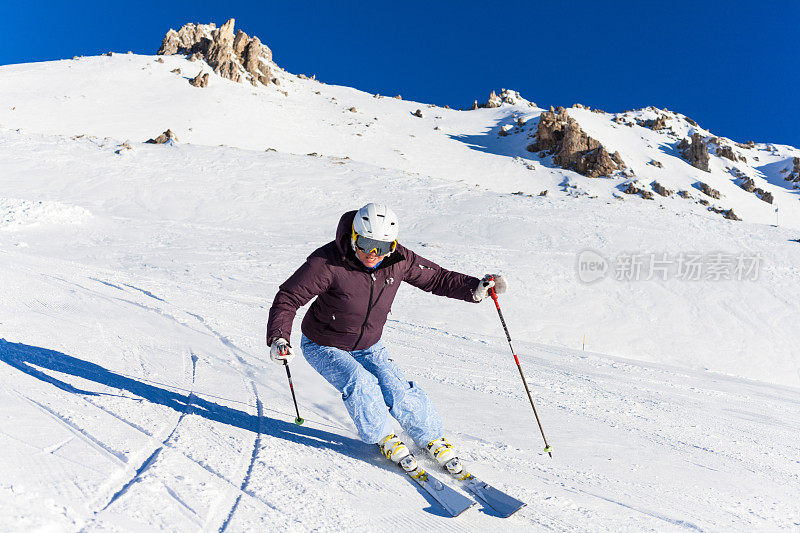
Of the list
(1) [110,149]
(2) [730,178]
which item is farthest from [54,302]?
(2) [730,178]

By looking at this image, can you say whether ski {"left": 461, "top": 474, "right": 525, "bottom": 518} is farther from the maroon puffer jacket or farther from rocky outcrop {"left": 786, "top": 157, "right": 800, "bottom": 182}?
rocky outcrop {"left": 786, "top": 157, "right": 800, "bottom": 182}

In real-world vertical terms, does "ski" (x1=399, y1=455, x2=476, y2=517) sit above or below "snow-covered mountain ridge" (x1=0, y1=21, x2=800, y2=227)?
below

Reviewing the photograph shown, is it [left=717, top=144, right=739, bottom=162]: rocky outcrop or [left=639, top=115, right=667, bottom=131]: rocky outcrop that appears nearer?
[left=717, top=144, right=739, bottom=162]: rocky outcrop

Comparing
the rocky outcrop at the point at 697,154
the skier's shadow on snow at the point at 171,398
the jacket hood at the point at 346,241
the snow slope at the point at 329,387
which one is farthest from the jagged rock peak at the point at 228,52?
the jacket hood at the point at 346,241

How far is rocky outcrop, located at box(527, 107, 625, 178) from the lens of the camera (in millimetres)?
38969

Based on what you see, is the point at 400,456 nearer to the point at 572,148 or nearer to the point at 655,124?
the point at 572,148

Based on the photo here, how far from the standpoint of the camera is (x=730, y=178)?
4609 cm

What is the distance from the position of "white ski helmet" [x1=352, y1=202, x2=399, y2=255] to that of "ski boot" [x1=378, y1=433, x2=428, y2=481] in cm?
141

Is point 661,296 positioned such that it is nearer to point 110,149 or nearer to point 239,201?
point 239,201

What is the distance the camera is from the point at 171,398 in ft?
13.5

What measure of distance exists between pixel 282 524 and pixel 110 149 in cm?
2559

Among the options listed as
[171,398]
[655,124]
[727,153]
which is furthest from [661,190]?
[171,398]

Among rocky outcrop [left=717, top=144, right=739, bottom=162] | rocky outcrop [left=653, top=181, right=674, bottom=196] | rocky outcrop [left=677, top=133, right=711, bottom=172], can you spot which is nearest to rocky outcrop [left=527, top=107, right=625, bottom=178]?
rocky outcrop [left=653, top=181, right=674, bottom=196]

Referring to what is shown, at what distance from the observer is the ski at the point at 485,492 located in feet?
9.76
